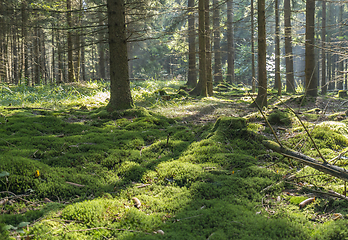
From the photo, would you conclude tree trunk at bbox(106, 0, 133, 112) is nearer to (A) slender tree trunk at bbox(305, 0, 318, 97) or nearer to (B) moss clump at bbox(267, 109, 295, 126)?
(B) moss clump at bbox(267, 109, 295, 126)

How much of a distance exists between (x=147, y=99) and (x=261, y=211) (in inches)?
313

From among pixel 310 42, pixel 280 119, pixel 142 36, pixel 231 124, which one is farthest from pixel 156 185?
pixel 142 36

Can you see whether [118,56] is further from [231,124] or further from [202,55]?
[202,55]

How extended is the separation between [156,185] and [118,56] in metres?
4.39

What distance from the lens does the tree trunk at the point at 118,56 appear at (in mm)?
6270

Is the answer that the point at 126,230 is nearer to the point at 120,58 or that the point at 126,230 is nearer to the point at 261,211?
the point at 261,211

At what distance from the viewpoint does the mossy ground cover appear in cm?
216

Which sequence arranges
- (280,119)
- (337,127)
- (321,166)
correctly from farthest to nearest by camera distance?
(280,119), (337,127), (321,166)

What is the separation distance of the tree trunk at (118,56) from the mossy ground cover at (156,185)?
1.39m

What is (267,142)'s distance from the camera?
335 centimetres

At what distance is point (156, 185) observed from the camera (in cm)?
316

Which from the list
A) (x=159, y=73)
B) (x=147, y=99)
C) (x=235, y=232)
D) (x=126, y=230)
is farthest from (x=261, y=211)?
(x=159, y=73)

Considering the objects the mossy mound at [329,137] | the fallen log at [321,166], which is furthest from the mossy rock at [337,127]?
the fallen log at [321,166]

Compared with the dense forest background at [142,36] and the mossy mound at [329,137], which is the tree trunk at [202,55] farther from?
the mossy mound at [329,137]
